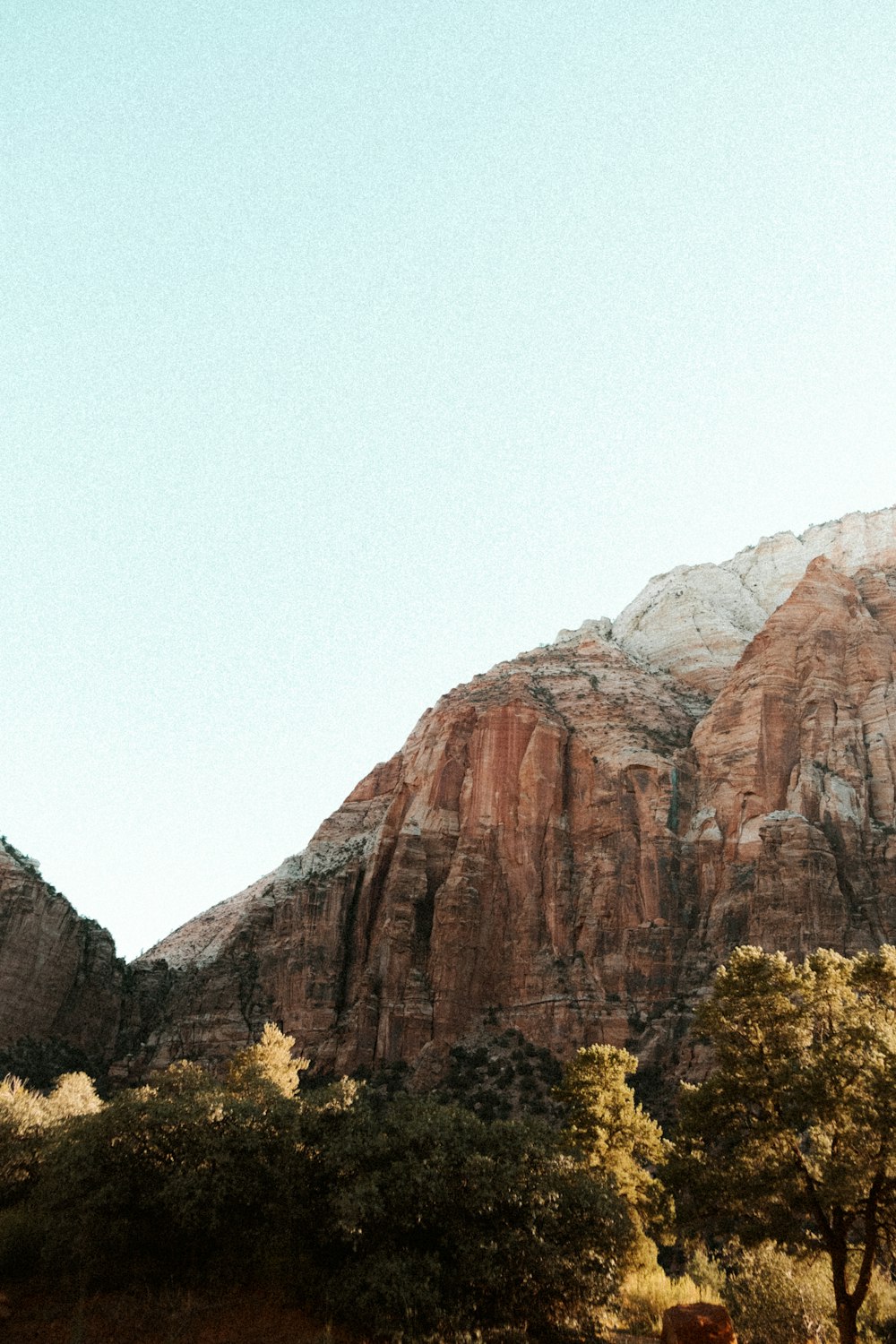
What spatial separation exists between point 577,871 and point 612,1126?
129 ft

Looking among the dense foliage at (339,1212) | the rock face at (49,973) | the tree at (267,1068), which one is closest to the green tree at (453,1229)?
Answer: the dense foliage at (339,1212)

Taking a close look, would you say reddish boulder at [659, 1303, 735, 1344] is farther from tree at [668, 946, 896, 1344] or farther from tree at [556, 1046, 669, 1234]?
tree at [556, 1046, 669, 1234]

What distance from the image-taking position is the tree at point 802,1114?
23.7 m

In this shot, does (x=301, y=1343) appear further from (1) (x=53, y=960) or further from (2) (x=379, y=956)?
(1) (x=53, y=960)

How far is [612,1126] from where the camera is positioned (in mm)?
39750

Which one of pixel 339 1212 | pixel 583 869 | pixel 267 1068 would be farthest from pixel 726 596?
pixel 339 1212

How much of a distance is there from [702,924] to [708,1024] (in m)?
45.5

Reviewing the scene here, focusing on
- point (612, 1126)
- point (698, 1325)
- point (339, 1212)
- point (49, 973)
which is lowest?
point (698, 1325)

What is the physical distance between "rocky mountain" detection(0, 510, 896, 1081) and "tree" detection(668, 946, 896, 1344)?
120ft

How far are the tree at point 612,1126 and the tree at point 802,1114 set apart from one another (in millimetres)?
6772

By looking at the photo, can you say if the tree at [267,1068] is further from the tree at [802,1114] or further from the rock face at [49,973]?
the rock face at [49,973]

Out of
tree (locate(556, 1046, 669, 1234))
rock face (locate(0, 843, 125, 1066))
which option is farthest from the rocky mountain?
tree (locate(556, 1046, 669, 1234))

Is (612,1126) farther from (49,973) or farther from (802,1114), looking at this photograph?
(49,973)

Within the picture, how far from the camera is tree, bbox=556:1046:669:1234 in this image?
36.7m
